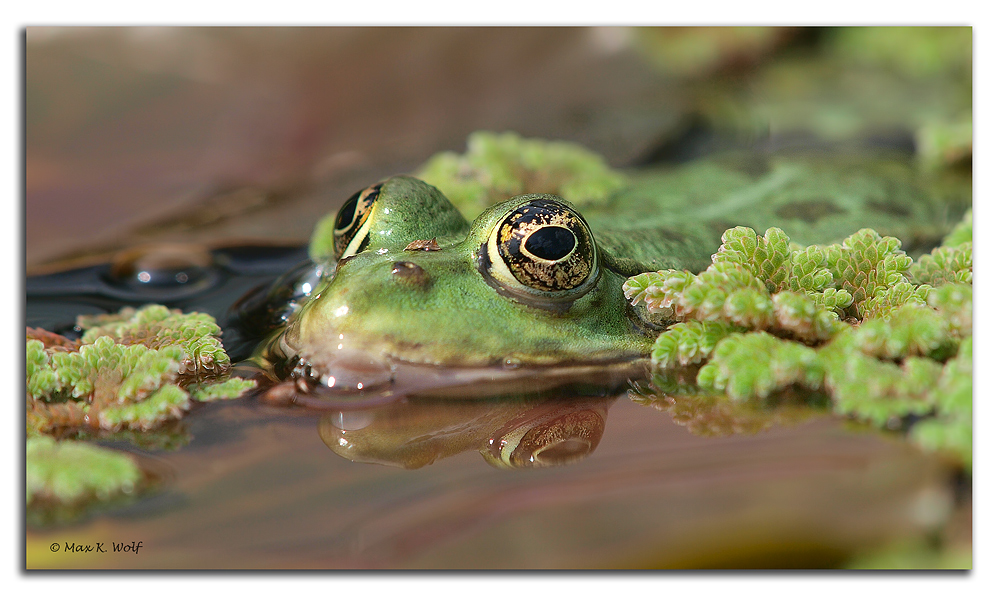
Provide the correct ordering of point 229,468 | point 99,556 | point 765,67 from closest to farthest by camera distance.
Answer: point 99,556
point 229,468
point 765,67


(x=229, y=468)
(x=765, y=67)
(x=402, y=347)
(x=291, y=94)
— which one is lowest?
(x=229, y=468)

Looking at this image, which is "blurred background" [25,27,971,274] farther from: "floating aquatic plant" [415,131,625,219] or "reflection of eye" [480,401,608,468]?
"reflection of eye" [480,401,608,468]

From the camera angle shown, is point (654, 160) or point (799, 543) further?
point (654, 160)

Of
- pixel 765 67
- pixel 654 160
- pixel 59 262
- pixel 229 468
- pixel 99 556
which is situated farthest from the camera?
pixel 765 67

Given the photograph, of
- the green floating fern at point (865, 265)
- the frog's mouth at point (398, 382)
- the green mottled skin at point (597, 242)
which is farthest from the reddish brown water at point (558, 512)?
the green floating fern at point (865, 265)

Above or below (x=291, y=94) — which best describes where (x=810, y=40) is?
above

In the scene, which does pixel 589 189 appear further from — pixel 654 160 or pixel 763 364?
pixel 763 364

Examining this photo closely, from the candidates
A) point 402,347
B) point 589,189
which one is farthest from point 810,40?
point 402,347

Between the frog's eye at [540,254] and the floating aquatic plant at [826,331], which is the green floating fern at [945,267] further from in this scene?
the frog's eye at [540,254]
